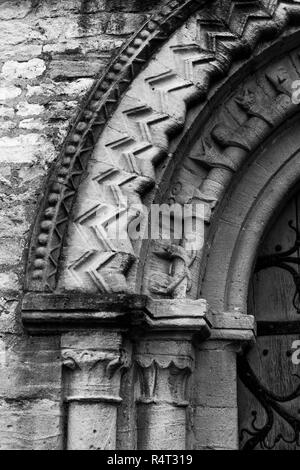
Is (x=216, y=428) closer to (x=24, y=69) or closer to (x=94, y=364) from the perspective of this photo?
(x=94, y=364)

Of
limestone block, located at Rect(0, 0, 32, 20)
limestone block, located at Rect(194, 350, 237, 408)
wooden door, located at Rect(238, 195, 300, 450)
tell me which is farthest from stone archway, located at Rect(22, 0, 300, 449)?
limestone block, located at Rect(0, 0, 32, 20)

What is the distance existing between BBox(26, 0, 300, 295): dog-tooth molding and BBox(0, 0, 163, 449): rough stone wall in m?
0.10

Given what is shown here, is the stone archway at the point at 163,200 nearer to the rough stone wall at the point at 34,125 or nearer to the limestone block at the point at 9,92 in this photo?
the rough stone wall at the point at 34,125

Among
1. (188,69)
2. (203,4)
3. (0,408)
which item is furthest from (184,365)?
(203,4)

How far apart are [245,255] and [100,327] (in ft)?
2.69

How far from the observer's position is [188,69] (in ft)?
14.4

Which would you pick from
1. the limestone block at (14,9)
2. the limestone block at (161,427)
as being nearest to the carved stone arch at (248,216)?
the limestone block at (161,427)

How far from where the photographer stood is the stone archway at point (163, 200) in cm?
396

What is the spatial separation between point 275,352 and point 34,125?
152 cm

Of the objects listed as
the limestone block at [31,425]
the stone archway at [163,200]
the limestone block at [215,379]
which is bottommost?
the limestone block at [31,425]

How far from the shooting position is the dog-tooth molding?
4.09 meters

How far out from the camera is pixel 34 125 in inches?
174

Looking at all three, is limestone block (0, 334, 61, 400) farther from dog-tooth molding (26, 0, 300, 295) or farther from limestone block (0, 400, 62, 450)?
dog-tooth molding (26, 0, 300, 295)
